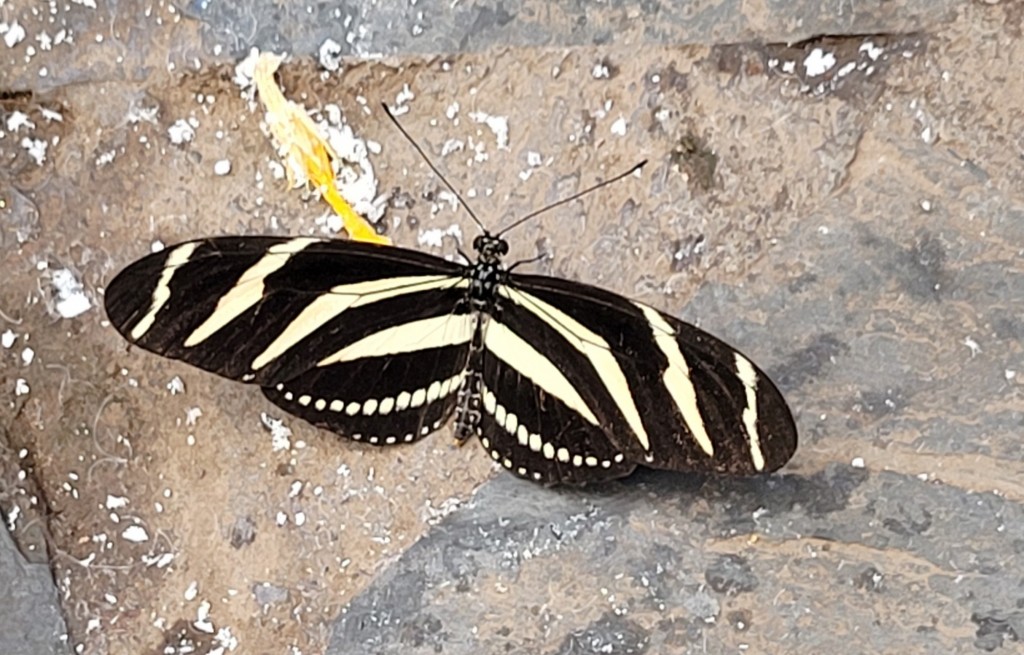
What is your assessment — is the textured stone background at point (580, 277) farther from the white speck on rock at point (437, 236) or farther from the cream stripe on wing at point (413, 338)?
the cream stripe on wing at point (413, 338)

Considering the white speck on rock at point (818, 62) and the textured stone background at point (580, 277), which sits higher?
the white speck on rock at point (818, 62)

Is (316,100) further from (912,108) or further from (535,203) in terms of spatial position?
(912,108)

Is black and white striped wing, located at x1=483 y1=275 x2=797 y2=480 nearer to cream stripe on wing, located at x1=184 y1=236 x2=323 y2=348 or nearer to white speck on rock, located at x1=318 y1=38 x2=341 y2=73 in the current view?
cream stripe on wing, located at x1=184 y1=236 x2=323 y2=348

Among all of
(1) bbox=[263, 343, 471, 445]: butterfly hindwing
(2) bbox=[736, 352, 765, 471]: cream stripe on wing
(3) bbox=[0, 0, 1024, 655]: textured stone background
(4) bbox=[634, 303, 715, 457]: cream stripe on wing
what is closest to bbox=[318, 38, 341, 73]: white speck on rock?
(3) bbox=[0, 0, 1024, 655]: textured stone background

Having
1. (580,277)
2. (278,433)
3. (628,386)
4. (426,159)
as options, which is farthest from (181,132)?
(628,386)

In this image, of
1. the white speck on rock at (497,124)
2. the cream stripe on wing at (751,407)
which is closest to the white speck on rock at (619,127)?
the white speck on rock at (497,124)
